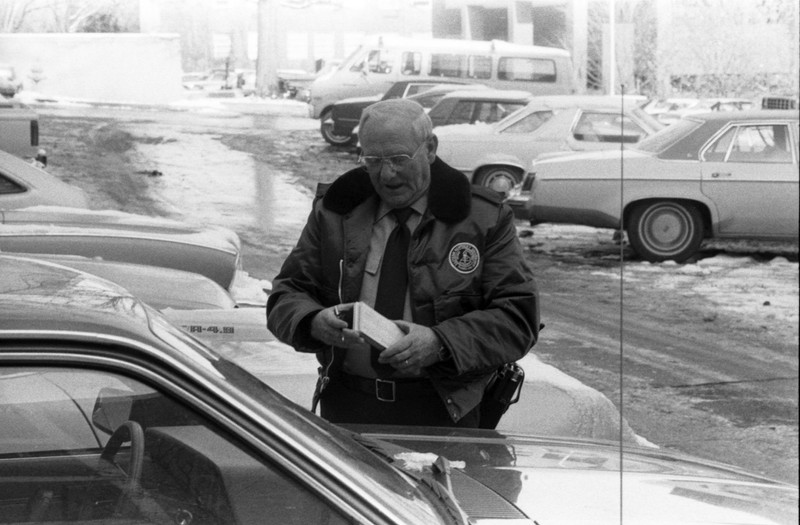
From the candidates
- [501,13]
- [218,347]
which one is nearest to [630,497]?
[218,347]

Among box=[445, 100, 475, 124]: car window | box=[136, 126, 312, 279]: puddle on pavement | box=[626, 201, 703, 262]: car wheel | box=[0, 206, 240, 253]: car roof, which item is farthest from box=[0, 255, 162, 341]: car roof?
box=[626, 201, 703, 262]: car wheel

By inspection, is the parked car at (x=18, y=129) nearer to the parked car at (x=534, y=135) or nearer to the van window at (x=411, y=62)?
the van window at (x=411, y=62)

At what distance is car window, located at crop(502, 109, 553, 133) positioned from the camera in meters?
11.2

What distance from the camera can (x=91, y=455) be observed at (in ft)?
6.72

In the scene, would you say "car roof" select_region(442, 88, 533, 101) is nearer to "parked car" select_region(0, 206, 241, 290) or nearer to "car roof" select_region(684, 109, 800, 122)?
"car roof" select_region(684, 109, 800, 122)

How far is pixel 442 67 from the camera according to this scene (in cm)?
979

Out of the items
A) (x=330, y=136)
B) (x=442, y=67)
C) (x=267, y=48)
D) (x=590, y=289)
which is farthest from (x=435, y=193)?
(x=590, y=289)

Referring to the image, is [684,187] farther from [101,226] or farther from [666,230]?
[101,226]

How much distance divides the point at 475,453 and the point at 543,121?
8660mm

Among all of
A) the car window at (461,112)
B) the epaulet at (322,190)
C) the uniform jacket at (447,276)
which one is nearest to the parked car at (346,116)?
the car window at (461,112)

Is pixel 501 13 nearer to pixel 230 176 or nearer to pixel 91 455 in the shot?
pixel 230 176

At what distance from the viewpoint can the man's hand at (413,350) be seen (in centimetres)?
294

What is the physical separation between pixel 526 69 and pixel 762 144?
190 centimetres

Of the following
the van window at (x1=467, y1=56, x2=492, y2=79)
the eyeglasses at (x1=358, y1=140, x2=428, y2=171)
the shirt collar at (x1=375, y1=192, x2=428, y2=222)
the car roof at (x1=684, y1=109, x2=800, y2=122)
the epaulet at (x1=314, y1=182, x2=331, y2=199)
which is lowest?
the shirt collar at (x1=375, y1=192, x2=428, y2=222)
